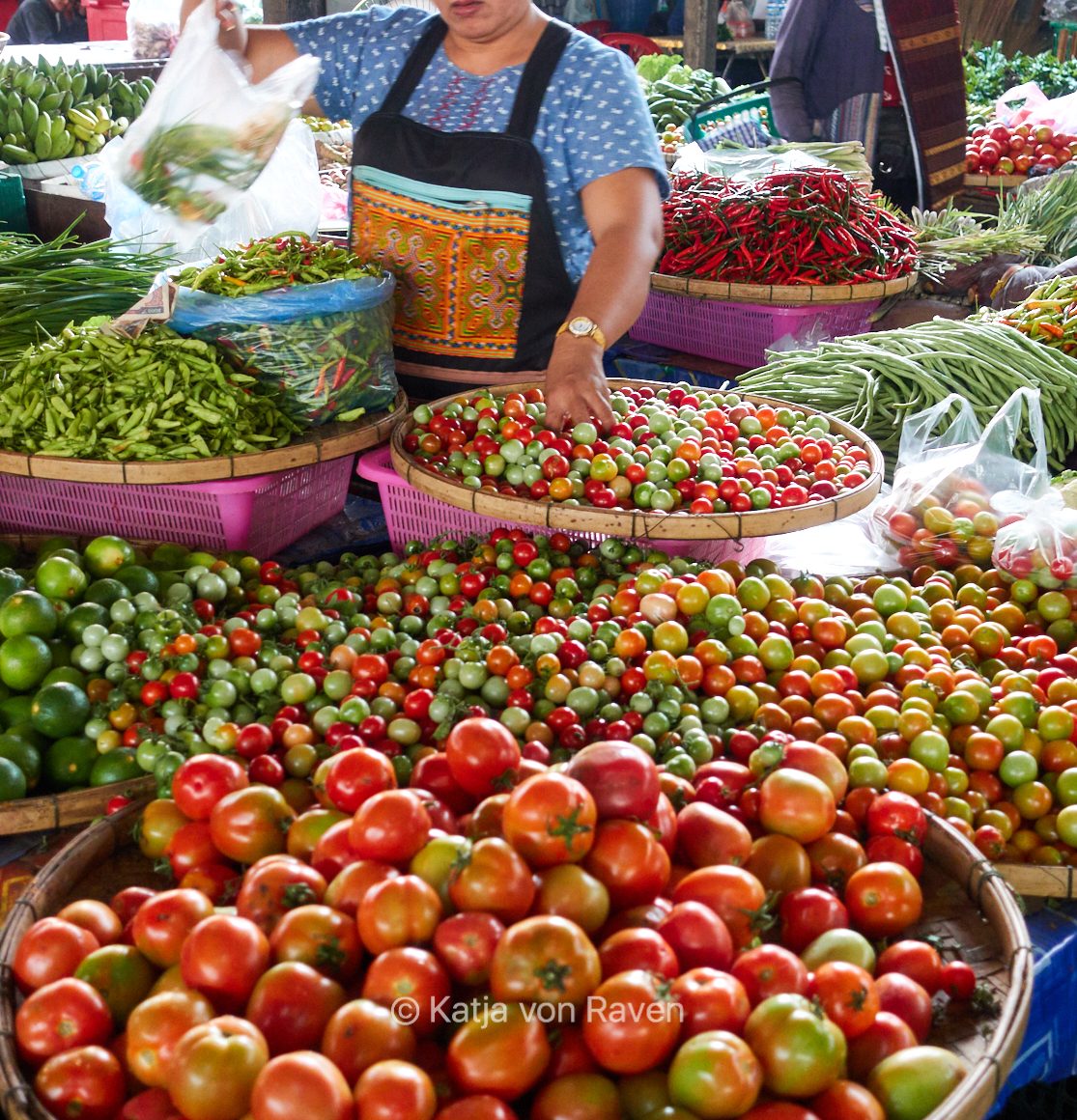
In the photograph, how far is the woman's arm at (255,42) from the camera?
2.77 metres

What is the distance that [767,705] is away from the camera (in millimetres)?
1809

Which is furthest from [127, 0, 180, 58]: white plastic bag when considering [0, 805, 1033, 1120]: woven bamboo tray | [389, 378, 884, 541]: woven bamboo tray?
[0, 805, 1033, 1120]: woven bamboo tray

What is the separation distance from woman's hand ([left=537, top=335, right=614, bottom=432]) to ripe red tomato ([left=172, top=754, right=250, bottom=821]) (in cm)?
126

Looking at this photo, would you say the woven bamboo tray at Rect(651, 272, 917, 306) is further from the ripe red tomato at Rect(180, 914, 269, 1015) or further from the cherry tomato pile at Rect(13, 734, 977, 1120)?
the ripe red tomato at Rect(180, 914, 269, 1015)

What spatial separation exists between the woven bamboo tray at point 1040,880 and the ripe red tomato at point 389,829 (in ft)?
3.01

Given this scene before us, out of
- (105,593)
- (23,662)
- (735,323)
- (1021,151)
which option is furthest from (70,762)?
(1021,151)

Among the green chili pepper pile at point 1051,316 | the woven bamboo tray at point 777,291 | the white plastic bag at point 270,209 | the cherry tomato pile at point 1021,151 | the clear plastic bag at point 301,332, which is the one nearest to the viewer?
the clear plastic bag at point 301,332

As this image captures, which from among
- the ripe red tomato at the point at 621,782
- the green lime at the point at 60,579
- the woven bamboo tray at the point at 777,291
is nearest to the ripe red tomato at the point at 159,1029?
the ripe red tomato at the point at 621,782

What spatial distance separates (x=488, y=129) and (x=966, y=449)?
1388 millimetres

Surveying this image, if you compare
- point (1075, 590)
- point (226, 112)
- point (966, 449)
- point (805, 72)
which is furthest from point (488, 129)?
point (805, 72)

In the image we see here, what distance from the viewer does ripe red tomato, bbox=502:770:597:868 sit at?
1167mm

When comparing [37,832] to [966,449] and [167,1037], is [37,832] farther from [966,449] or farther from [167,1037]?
[966,449]

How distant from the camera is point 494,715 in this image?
1.84m

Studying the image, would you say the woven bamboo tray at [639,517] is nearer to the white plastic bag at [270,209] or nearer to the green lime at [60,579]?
the green lime at [60,579]
